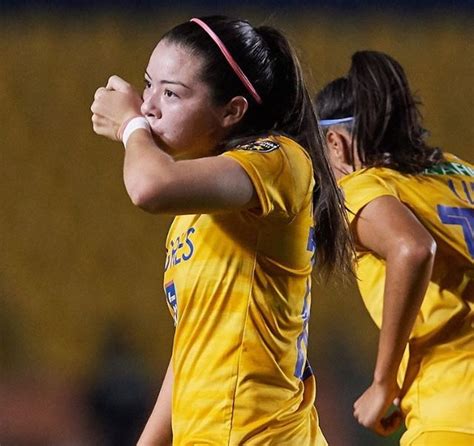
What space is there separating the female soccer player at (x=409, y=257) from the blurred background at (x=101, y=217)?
1.87 metres

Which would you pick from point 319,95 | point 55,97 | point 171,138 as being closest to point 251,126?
point 171,138

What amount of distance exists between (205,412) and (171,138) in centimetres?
42

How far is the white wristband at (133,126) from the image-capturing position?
66.9 inches

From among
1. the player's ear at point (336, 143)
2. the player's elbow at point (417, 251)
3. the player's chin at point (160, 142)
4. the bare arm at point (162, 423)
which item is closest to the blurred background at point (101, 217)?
the player's ear at point (336, 143)

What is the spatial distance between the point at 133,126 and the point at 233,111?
19 centimetres

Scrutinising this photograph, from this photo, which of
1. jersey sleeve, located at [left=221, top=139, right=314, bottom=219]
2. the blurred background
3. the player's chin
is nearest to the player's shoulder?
jersey sleeve, located at [left=221, top=139, right=314, bottom=219]

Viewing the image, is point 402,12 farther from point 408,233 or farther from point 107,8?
point 408,233

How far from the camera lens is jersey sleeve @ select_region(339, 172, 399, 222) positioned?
2.30 meters

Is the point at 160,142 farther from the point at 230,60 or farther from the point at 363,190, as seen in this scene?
the point at 363,190

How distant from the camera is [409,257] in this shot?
7.30 feet

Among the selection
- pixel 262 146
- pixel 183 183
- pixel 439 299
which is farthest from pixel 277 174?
pixel 439 299

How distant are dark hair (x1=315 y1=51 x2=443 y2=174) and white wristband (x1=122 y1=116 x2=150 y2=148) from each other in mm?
835

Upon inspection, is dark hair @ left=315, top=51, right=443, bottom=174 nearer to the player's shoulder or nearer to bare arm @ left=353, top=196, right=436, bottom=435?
the player's shoulder

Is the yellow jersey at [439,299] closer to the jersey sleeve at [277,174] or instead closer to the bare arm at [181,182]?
the jersey sleeve at [277,174]
